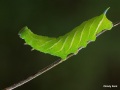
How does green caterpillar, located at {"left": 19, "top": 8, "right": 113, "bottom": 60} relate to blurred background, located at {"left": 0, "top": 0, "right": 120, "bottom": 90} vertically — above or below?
below

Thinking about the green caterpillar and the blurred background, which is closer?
the green caterpillar

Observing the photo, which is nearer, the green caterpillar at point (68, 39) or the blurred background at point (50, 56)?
the green caterpillar at point (68, 39)

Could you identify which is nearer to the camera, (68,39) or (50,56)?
(68,39)

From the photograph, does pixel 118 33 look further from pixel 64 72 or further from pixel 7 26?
pixel 7 26

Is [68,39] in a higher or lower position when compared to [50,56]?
lower

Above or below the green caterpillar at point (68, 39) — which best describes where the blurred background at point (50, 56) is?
above
